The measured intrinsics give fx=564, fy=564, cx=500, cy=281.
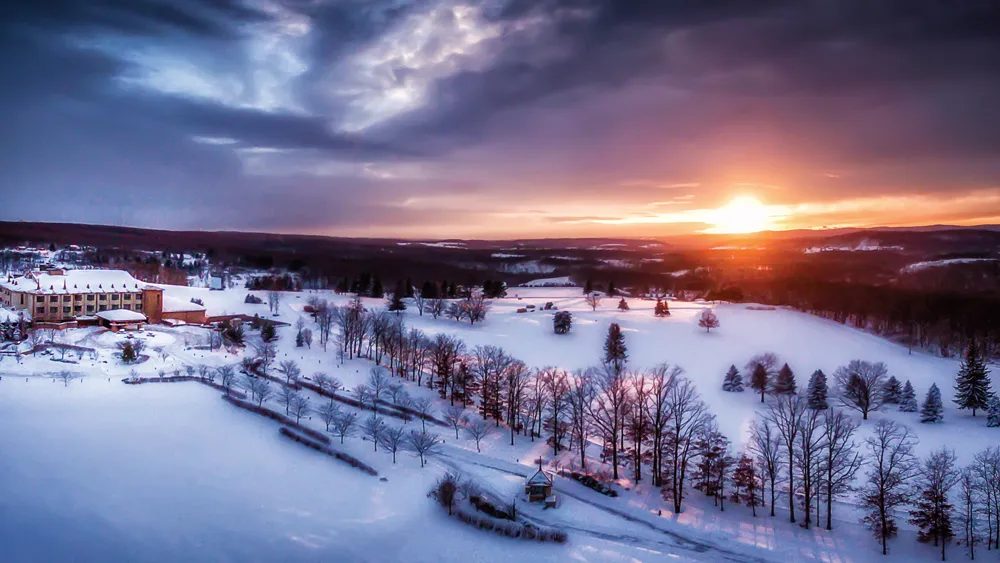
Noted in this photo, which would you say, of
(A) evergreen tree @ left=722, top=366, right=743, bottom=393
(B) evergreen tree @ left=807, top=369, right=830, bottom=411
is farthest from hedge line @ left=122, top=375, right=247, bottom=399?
(B) evergreen tree @ left=807, top=369, right=830, bottom=411

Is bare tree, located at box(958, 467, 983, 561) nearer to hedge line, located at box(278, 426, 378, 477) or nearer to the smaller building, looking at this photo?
the smaller building

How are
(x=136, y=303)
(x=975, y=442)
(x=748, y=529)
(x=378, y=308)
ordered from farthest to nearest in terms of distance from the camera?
(x=378, y=308)
(x=136, y=303)
(x=975, y=442)
(x=748, y=529)

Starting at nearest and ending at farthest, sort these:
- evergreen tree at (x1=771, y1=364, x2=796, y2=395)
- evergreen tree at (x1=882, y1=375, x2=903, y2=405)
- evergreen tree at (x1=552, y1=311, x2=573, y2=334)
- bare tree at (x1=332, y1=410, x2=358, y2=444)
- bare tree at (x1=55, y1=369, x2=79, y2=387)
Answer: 1. bare tree at (x1=332, y1=410, x2=358, y2=444)
2. bare tree at (x1=55, y1=369, x2=79, y2=387)
3. evergreen tree at (x1=882, y1=375, x2=903, y2=405)
4. evergreen tree at (x1=771, y1=364, x2=796, y2=395)
5. evergreen tree at (x1=552, y1=311, x2=573, y2=334)

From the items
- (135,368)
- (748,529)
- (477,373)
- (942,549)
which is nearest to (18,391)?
(135,368)

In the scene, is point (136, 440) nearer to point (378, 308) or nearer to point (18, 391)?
point (18, 391)

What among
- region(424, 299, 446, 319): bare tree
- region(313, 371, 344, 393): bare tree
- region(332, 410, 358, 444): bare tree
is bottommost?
region(332, 410, 358, 444): bare tree

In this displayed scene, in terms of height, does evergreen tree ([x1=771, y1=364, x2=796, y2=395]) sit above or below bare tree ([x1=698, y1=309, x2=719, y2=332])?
below

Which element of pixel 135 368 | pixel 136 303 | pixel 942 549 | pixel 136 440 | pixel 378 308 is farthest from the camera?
pixel 378 308
